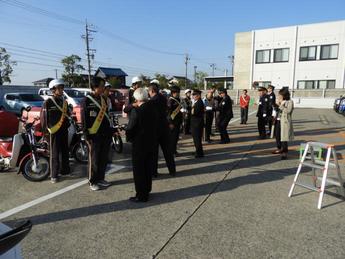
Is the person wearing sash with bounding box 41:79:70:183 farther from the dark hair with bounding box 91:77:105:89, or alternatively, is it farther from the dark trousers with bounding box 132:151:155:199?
the dark trousers with bounding box 132:151:155:199

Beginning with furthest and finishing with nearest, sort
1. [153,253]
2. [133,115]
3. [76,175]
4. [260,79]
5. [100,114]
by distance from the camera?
[260,79] < [76,175] < [100,114] < [133,115] < [153,253]

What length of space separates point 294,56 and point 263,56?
12.7ft

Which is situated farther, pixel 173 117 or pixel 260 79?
pixel 260 79

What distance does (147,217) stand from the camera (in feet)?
13.8

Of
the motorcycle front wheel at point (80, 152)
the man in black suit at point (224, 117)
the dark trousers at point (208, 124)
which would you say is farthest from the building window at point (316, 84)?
the motorcycle front wheel at point (80, 152)

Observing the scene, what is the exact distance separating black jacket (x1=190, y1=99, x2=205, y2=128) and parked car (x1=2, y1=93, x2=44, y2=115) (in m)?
13.1

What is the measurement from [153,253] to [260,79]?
3699 centimetres

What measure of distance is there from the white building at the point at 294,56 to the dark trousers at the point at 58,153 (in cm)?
3386

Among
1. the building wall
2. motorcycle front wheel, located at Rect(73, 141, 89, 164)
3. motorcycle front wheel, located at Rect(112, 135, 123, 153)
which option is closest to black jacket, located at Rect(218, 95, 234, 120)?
motorcycle front wheel, located at Rect(112, 135, 123, 153)

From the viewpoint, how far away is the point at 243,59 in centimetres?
3928

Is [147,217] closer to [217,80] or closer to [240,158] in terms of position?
[240,158]

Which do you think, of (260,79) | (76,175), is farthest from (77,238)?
(260,79)

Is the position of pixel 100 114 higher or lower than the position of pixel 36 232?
higher

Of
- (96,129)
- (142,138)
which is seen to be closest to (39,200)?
(96,129)
